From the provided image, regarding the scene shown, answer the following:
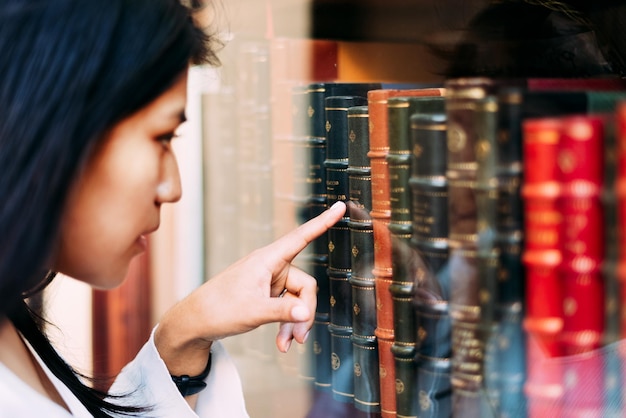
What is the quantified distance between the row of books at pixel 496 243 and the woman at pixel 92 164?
0.14 metres

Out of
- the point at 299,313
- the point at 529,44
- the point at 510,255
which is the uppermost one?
the point at 529,44

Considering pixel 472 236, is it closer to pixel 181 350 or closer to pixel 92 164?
pixel 92 164

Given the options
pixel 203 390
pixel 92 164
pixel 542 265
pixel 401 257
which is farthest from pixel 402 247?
pixel 203 390

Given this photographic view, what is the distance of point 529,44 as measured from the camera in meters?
1.12

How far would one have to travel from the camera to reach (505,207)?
2.76ft

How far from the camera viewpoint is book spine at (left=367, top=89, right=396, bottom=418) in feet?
3.60

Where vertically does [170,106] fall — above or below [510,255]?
above

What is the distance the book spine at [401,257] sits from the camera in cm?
104

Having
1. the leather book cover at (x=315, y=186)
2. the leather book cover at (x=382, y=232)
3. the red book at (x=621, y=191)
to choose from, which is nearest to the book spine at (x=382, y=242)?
the leather book cover at (x=382, y=232)

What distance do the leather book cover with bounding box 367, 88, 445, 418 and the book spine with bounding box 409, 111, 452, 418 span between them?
0.29 feet

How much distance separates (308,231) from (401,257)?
0.16 m

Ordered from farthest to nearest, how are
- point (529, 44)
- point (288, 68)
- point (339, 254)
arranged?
point (288, 68), point (339, 254), point (529, 44)

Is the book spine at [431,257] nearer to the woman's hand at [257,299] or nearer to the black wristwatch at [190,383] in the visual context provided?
the woman's hand at [257,299]

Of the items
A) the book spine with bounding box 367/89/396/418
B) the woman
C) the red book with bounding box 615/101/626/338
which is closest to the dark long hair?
the woman
